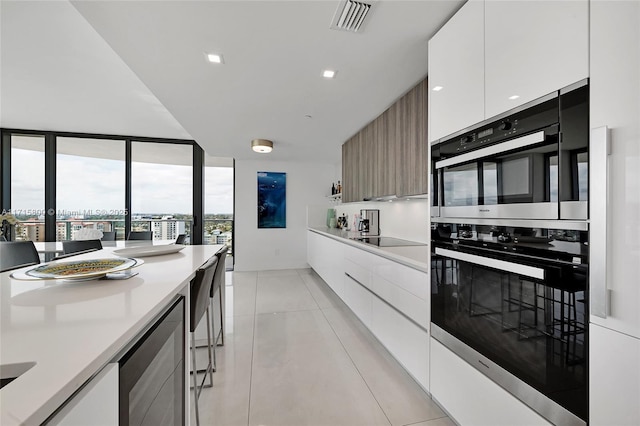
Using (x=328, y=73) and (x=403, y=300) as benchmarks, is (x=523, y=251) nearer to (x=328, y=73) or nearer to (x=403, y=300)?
(x=403, y=300)

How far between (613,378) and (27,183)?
729 cm

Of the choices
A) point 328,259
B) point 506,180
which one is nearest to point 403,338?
Result: point 506,180

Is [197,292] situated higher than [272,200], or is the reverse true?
[272,200]

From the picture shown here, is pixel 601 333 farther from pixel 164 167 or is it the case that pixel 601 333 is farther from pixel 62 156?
pixel 62 156

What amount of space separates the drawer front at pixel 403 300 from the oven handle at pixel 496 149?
87 centimetres

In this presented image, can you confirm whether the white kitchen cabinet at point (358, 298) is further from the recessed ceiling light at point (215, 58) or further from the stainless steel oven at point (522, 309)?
the recessed ceiling light at point (215, 58)

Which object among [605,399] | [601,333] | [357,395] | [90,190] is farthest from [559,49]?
[90,190]

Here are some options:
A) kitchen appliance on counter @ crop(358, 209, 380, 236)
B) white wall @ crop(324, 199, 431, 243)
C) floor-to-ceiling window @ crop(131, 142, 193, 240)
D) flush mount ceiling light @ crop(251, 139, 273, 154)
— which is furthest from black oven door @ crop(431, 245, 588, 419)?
floor-to-ceiling window @ crop(131, 142, 193, 240)

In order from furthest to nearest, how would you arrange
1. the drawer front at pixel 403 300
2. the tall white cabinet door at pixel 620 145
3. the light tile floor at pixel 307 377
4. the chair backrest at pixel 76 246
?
1. the chair backrest at pixel 76 246
2. the drawer front at pixel 403 300
3. the light tile floor at pixel 307 377
4. the tall white cabinet door at pixel 620 145

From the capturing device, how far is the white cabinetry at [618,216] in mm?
789

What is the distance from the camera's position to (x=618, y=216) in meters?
0.83

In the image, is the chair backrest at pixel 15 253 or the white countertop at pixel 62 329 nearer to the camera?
the white countertop at pixel 62 329

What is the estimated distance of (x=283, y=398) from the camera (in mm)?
1786

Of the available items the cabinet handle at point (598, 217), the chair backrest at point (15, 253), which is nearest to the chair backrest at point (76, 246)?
the chair backrest at point (15, 253)
